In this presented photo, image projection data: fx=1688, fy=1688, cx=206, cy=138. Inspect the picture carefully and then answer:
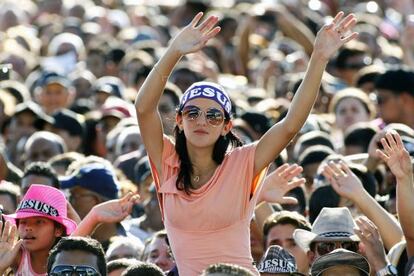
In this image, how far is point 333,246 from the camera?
10.0 m

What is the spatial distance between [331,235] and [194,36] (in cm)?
184

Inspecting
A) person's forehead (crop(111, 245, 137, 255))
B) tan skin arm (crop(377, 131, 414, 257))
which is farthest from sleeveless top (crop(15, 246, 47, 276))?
tan skin arm (crop(377, 131, 414, 257))

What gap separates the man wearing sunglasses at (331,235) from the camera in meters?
10.0

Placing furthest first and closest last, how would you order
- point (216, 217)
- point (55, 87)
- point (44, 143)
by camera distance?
point (55, 87), point (44, 143), point (216, 217)

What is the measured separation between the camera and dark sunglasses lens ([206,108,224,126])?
870cm

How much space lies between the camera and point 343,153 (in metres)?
14.3

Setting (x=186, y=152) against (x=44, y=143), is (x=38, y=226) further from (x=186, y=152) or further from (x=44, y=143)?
(x=44, y=143)

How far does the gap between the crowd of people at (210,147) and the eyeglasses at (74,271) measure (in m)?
0.01

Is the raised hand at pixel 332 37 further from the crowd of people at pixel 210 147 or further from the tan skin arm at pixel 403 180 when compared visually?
the tan skin arm at pixel 403 180

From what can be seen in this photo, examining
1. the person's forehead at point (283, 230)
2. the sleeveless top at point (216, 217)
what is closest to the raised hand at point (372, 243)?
the person's forehead at point (283, 230)

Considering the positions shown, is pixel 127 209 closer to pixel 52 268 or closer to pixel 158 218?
pixel 52 268

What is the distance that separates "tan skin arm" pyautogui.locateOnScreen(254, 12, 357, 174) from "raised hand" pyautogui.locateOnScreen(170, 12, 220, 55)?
54 cm

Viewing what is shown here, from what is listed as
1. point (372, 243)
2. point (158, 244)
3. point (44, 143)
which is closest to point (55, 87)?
point (44, 143)

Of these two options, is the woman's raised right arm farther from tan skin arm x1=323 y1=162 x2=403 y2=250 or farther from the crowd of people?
tan skin arm x1=323 y1=162 x2=403 y2=250
